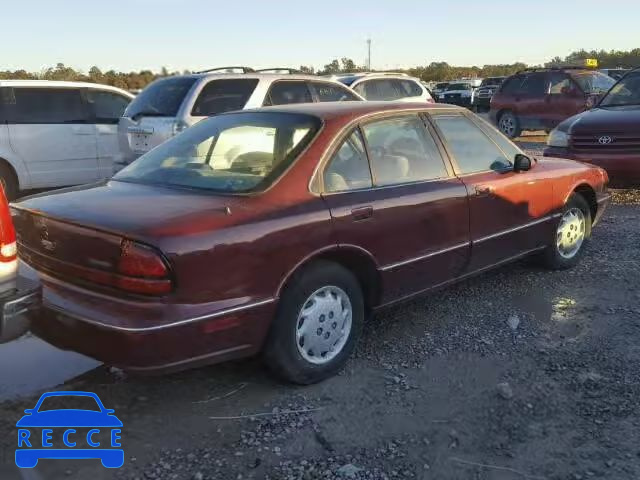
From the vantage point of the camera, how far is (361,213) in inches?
141

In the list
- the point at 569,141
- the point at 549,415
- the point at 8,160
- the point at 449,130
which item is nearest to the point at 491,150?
the point at 449,130

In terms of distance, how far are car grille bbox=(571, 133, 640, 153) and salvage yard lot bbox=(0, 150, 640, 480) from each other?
3952mm

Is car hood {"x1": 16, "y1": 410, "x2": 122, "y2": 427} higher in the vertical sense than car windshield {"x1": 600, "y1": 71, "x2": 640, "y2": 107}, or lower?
lower

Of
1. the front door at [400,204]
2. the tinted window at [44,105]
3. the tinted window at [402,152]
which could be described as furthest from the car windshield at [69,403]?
the tinted window at [44,105]

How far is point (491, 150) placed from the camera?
473 centimetres

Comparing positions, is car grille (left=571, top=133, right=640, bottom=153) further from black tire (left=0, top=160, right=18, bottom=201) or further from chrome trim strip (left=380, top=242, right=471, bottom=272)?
black tire (left=0, top=160, right=18, bottom=201)

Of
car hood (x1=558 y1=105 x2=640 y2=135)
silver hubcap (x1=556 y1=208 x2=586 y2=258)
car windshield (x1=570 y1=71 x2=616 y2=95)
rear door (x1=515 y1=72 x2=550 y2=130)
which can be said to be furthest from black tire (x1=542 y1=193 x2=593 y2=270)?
rear door (x1=515 y1=72 x2=550 y2=130)

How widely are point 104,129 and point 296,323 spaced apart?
269 inches

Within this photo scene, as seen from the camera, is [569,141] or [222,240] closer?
[222,240]

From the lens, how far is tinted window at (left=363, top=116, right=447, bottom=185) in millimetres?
3904

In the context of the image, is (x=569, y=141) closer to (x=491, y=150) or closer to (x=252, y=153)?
(x=491, y=150)

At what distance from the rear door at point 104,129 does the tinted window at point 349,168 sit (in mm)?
6115

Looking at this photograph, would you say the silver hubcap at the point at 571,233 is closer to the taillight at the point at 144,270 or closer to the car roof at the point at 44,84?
the taillight at the point at 144,270

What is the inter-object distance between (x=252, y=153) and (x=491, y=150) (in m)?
1.91
